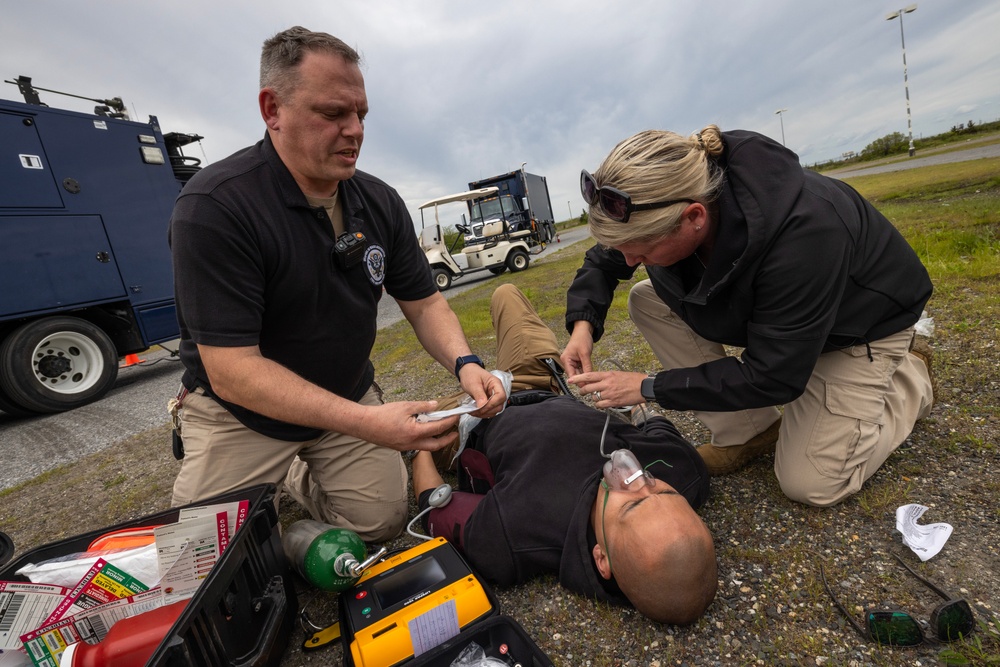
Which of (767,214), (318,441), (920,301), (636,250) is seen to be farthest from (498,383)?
(920,301)

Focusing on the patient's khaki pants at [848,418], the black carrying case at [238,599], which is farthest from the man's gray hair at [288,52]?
the patient's khaki pants at [848,418]

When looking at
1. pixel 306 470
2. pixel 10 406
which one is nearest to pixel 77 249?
pixel 10 406

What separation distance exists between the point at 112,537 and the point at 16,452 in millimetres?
4672

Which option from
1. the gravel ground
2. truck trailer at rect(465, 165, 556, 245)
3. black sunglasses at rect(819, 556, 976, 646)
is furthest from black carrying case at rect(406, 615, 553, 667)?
truck trailer at rect(465, 165, 556, 245)

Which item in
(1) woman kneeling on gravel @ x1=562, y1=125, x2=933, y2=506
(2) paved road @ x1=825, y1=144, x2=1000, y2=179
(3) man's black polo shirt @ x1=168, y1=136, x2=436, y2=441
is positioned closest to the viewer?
(1) woman kneeling on gravel @ x1=562, y1=125, x2=933, y2=506

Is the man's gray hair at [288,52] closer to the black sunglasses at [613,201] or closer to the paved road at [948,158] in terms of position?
the black sunglasses at [613,201]

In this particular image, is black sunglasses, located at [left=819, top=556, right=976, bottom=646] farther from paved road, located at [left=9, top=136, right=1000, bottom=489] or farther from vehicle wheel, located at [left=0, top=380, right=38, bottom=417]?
vehicle wheel, located at [left=0, top=380, right=38, bottom=417]

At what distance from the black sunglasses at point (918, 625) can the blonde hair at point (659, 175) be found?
57.0 inches

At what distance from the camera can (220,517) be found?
173cm

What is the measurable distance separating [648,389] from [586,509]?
1.93 feet

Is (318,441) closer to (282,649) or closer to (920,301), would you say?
(282,649)

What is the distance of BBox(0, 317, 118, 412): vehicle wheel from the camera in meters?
5.77

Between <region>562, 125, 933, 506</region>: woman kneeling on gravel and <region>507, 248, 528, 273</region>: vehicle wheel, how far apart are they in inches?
531

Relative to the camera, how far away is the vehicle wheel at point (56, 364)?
5773 mm
